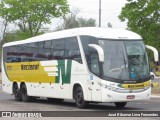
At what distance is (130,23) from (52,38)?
10.9 meters

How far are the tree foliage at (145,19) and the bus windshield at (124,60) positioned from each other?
1158cm

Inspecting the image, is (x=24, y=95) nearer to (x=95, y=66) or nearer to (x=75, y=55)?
(x=75, y=55)

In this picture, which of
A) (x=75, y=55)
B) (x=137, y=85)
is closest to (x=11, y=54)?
(x=75, y=55)

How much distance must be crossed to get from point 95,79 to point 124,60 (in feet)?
4.50

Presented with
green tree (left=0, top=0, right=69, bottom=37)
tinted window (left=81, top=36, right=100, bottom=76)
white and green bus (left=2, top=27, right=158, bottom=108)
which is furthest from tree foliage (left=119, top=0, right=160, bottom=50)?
green tree (left=0, top=0, right=69, bottom=37)

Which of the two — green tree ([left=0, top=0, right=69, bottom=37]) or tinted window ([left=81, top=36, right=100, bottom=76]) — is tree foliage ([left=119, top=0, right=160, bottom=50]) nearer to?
tinted window ([left=81, top=36, right=100, bottom=76])

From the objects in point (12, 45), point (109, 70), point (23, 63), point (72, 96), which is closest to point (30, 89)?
point (23, 63)

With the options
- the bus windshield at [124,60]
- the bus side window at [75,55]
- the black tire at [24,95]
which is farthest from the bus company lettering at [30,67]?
the bus windshield at [124,60]

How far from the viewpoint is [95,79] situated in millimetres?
19344

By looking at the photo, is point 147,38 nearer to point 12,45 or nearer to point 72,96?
point 12,45

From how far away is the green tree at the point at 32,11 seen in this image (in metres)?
50.2

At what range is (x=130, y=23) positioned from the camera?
108 ft

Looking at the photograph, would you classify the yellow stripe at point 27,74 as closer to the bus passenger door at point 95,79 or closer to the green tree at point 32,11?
the bus passenger door at point 95,79

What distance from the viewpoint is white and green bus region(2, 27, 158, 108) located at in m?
19.0
